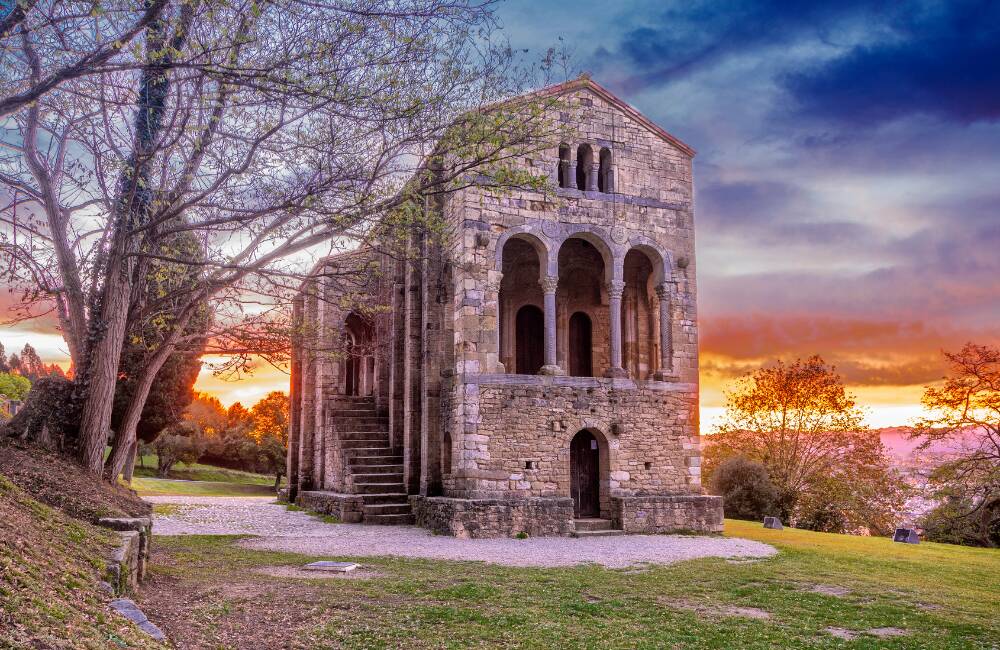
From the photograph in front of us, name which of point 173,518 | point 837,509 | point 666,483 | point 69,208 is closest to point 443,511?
point 666,483

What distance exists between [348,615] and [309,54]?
5502 millimetres

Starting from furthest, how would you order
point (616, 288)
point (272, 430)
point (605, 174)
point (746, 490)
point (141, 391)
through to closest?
point (272, 430) < point (746, 490) < point (605, 174) < point (616, 288) < point (141, 391)

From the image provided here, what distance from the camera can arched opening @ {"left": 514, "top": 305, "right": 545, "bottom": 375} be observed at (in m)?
21.7

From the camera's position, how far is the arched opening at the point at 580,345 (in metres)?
21.4

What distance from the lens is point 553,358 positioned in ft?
58.4

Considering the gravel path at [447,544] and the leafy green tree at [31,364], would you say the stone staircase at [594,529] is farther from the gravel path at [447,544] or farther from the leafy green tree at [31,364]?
the leafy green tree at [31,364]

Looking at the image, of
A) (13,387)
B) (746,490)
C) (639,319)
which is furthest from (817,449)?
(13,387)

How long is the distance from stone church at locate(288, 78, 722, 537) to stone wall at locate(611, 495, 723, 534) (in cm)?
3

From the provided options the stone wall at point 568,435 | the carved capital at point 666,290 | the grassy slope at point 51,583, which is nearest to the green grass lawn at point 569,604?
the grassy slope at point 51,583

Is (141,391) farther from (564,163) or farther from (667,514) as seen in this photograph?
(667,514)

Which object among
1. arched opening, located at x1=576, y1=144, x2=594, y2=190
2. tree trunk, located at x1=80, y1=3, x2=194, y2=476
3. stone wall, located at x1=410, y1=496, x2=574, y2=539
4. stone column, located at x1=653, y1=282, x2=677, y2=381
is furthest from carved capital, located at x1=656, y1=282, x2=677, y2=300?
tree trunk, located at x1=80, y1=3, x2=194, y2=476

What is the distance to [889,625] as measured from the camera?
777 centimetres

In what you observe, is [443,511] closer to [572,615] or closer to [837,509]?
[572,615]

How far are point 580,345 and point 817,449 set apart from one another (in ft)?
41.2
